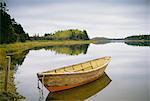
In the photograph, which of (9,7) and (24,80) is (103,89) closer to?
(24,80)

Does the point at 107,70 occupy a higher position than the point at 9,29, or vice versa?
the point at 9,29

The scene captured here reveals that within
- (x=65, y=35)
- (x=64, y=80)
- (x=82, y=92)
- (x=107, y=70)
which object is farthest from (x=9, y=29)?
(x=107, y=70)

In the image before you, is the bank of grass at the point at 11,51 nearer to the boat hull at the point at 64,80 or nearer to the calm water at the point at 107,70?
the calm water at the point at 107,70

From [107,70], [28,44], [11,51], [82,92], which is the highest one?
[28,44]

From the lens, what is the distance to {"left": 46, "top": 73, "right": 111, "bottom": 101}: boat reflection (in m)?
4.44

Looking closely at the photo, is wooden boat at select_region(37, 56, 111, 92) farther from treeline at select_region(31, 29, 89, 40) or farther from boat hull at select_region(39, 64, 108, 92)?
treeline at select_region(31, 29, 89, 40)

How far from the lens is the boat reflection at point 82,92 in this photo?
4438 mm

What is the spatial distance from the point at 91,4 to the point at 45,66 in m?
1.36

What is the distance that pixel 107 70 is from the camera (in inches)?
230

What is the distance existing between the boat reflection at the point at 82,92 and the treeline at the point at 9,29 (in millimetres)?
1246

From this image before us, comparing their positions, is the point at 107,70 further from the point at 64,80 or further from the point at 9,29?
the point at 9,29

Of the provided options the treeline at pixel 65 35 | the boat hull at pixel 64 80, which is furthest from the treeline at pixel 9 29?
the boat hull at pixel 64 80

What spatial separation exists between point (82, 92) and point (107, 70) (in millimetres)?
1285

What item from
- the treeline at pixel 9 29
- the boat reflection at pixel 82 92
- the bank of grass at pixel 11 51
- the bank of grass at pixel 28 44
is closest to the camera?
the bank of grass at pixel 11 51
